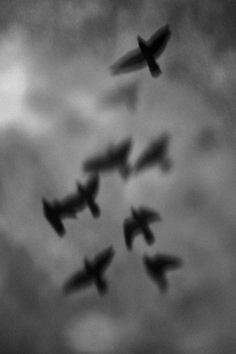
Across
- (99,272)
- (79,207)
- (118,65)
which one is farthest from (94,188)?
(118,65)

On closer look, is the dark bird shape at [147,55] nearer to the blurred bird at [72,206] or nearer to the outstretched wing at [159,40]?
the outstretched wing at [159,40]

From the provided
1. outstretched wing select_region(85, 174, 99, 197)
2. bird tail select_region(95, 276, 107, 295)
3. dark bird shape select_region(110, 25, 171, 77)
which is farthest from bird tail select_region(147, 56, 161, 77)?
bird tail select_region(95, 276, 107, 295)

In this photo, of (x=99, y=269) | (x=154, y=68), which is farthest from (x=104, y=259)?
(x=154, y=68)

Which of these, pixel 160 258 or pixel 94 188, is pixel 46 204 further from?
pixel 160 258

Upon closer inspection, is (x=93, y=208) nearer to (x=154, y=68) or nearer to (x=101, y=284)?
(x=101, y=284)

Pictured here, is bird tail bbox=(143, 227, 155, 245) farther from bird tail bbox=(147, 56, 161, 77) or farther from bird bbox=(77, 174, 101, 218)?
bird tail bbox=(147, 56, 161, 77)

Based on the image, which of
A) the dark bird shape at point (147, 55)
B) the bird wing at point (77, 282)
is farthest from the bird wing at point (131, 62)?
the bird wing at point (77, 282)
